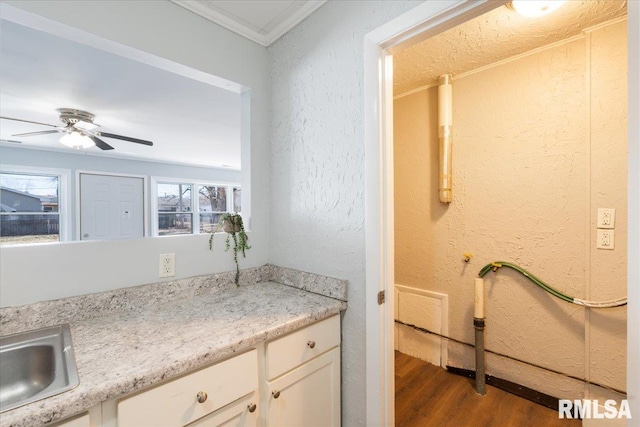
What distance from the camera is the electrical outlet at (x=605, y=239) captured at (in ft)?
4.89

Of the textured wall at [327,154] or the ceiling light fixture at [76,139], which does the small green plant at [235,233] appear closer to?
the textured wall at [327,154]

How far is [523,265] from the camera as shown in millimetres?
1840

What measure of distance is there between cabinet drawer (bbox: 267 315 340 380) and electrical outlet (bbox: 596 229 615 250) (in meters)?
1.49

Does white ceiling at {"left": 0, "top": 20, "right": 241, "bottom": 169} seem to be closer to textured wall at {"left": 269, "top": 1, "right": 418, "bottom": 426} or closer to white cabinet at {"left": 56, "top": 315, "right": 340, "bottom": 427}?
textured wall at {"left": 269, "top": 1, "right": 418, "bottom": 426}

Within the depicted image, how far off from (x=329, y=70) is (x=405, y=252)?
161 centimetres

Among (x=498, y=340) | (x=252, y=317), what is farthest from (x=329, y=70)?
(x=498, y=340)

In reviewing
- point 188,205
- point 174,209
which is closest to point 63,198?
point 174,209

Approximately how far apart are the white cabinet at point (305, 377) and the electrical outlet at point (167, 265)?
0.62m

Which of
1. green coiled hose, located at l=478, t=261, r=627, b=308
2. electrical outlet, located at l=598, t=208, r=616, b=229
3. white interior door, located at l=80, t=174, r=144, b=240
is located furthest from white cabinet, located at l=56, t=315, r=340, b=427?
white interior door, located at l=80, t=174, r=144, b=240

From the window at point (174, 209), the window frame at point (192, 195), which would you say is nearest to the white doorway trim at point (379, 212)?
the window frame at point (192, 195)

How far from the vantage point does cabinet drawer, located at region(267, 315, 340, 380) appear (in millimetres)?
1019

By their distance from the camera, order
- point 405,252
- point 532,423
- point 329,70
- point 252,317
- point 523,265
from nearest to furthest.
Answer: point 252,317 < point 329,70 < point 532,423 < point 523,265 < point 405,252

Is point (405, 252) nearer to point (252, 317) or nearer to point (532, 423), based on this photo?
point (532, 423)

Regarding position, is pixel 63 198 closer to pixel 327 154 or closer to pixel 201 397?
pixel 327 154
